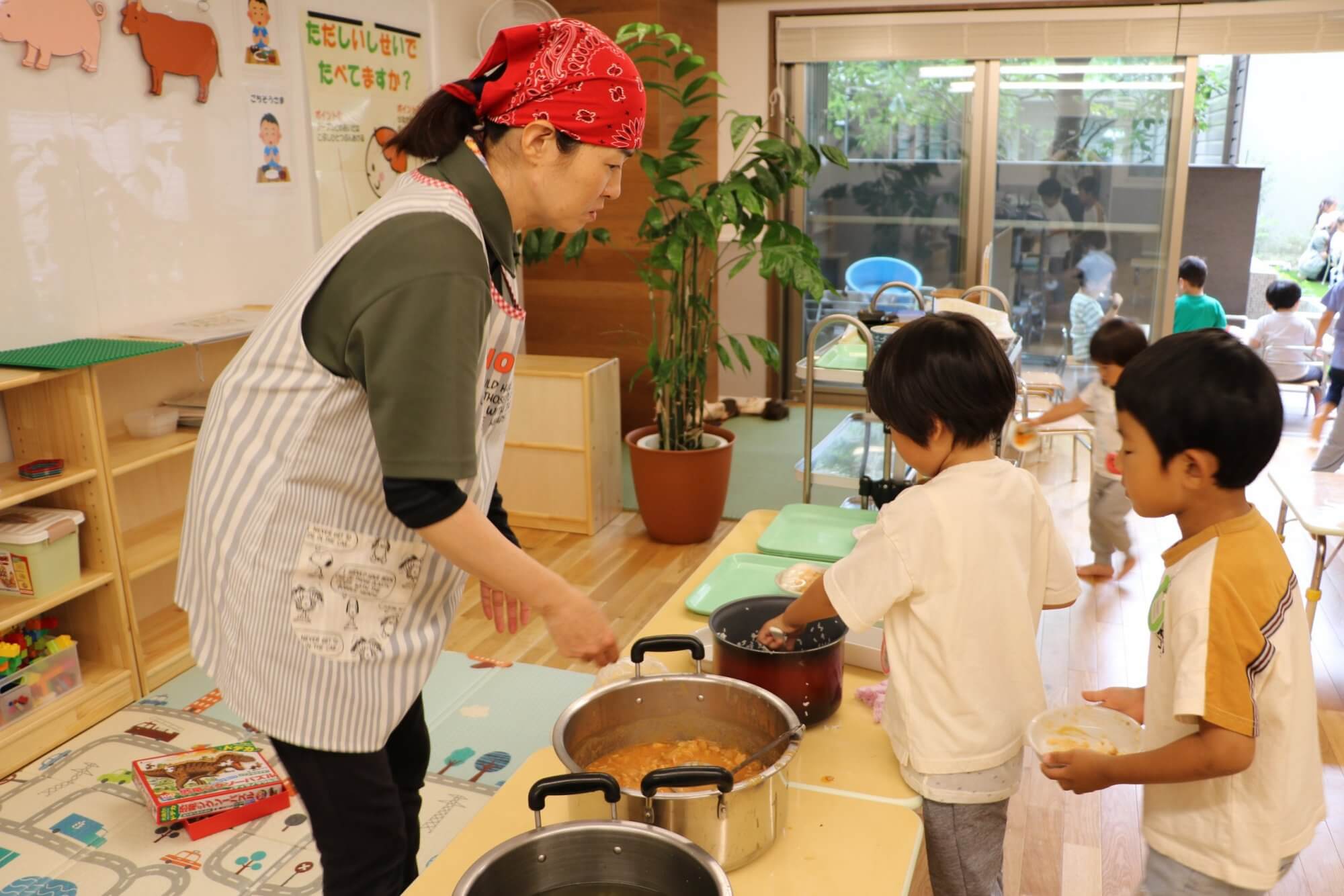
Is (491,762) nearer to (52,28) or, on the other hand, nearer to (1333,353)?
(52,28)

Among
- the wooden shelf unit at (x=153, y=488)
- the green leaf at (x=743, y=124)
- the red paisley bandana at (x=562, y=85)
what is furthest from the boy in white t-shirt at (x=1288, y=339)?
the red paisley bandana at (x=562, y=85)

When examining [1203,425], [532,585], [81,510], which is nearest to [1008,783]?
[1203,425]

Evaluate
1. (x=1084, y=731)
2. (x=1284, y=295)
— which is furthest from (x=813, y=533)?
(x=1284, y=295)

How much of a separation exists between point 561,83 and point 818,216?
5.40 m

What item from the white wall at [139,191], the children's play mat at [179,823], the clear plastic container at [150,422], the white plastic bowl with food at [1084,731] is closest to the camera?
the white plastic bowl with food at [1084,731]

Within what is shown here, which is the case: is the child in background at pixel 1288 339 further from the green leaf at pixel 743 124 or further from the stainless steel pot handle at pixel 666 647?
the stainless steel pot handle at pixel 666 647

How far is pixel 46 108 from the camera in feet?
8.85

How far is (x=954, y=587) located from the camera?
4.03 ft

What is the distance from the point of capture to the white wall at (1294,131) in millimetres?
6504

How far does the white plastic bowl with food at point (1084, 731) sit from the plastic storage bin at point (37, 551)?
237 cm

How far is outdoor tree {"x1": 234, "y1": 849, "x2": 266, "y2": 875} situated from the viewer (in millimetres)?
2121

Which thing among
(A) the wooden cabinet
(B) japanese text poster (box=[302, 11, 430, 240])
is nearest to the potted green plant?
(A) the wooden cabinet

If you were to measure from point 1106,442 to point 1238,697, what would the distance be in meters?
2.58

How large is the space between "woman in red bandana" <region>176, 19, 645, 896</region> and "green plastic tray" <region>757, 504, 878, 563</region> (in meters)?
0.83
